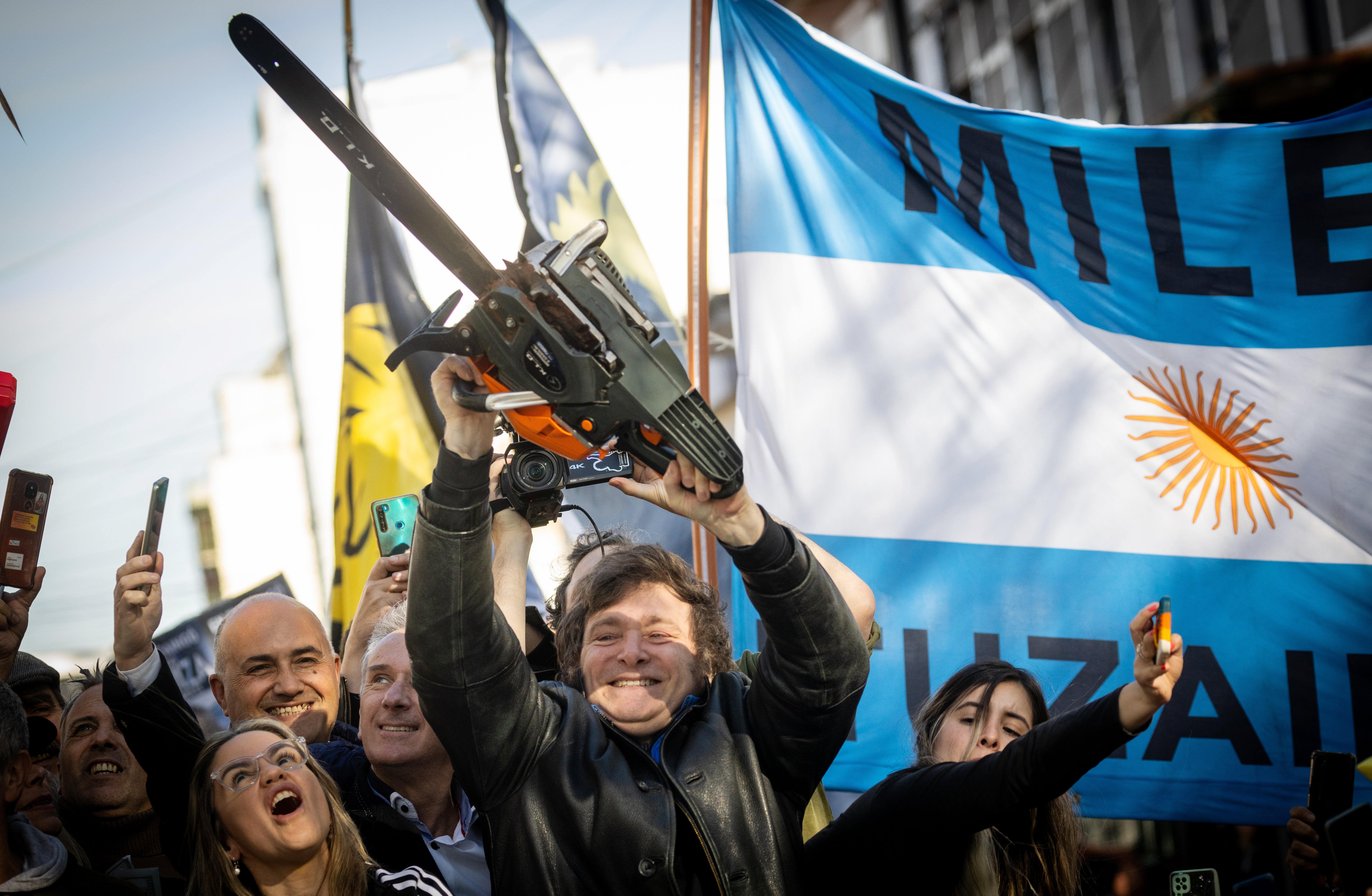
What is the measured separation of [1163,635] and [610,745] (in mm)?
1153

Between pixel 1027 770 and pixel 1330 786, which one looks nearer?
pixel 1027 770

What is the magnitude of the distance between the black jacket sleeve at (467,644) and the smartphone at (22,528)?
131cm

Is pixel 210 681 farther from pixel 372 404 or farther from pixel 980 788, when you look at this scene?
pixel 980 788

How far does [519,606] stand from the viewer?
2.75 metres

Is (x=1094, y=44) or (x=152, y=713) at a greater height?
(x=1094, y=44)

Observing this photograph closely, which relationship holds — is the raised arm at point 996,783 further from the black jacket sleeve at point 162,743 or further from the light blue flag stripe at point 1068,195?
the light blue flag stripe at point 1068,195

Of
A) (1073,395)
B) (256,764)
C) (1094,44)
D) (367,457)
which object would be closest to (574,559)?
(256,764)

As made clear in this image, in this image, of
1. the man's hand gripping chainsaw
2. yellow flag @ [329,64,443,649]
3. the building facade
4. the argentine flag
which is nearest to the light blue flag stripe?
the argentine flag

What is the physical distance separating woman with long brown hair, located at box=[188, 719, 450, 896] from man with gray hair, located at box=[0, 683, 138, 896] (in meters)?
0.20

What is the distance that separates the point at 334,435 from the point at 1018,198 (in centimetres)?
779

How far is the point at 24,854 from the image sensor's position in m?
2.48

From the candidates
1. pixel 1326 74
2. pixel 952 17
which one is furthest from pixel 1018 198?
pixel 952 17

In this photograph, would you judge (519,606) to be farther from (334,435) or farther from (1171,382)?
(334,435)

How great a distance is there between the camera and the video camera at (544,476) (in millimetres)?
2604
